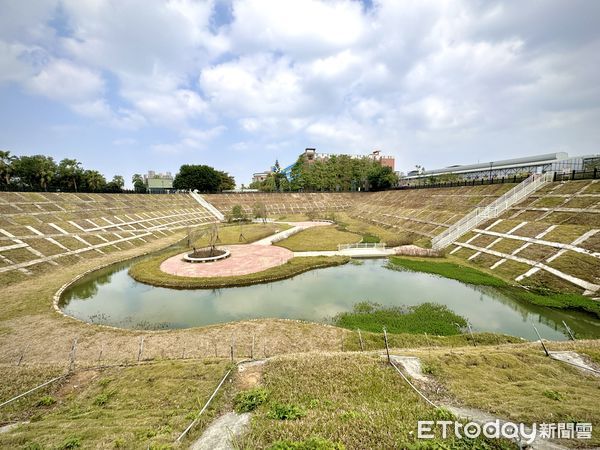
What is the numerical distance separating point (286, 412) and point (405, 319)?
15.4m

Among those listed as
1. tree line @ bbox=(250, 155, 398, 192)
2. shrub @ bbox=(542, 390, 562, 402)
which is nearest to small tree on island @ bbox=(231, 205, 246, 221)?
tree line @ bbox=(250, 155, 398, 192)

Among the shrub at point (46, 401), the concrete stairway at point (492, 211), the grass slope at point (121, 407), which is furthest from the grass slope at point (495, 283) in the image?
the shrub at point (46, 401)

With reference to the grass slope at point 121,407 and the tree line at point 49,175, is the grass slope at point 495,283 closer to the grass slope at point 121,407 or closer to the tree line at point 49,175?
the grass slope at point 121,407

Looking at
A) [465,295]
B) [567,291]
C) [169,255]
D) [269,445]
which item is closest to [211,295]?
[169,255]

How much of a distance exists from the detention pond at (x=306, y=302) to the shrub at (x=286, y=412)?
42.2ft

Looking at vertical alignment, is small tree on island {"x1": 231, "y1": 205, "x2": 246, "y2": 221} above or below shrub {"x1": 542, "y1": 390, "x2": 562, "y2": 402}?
above

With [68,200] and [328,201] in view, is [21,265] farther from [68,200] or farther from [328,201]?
[328,201]

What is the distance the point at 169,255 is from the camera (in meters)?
42.7

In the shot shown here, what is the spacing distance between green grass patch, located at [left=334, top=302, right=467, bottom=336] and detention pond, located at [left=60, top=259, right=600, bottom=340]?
1102 mm

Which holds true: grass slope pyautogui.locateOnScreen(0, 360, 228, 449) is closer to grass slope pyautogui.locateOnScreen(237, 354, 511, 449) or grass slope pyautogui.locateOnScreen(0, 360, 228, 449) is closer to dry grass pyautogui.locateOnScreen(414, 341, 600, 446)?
grass slope pyautogui.locateOnScreen(237, 354, 511, 449)

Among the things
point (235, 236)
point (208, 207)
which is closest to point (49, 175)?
point (208, 207)

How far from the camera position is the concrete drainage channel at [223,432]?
26.0ft

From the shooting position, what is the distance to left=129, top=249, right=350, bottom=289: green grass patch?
30547 mm

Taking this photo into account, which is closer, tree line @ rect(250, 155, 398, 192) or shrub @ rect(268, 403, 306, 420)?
shrub @ rect(268, 403, 306, 420)
